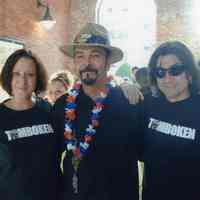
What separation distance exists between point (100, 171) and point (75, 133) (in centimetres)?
26

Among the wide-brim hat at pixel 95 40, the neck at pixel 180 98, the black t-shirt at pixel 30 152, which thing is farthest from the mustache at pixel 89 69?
the neck at pixel 180 98

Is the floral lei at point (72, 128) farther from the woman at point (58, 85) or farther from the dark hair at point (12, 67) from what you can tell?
the woman at point (58, 85)

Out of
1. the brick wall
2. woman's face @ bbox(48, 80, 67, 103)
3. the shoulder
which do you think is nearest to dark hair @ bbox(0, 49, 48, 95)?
the shoulder

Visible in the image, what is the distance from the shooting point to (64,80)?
156 inches

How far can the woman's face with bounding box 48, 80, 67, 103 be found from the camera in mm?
3879

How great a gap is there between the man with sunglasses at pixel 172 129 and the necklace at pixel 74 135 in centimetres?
26

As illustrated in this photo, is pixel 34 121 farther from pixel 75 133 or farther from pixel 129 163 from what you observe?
pixel 129 163

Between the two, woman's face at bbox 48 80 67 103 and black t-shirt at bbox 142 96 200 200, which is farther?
woman's face at bbox 48 80 67 103

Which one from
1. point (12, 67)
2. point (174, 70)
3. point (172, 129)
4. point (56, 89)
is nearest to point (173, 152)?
point (172, 129)

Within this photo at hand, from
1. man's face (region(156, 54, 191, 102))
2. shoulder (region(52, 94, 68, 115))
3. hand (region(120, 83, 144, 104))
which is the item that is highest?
man's face (region(156, 54, 191, 102))

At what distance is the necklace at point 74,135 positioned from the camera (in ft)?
6.43

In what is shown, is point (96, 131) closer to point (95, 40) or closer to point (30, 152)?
point (30, 152)

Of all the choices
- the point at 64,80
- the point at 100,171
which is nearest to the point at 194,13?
the point at 64,80

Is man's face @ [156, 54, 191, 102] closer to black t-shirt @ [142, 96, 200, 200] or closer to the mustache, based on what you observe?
black t-shirt @ [142, 96, 200, 200]
